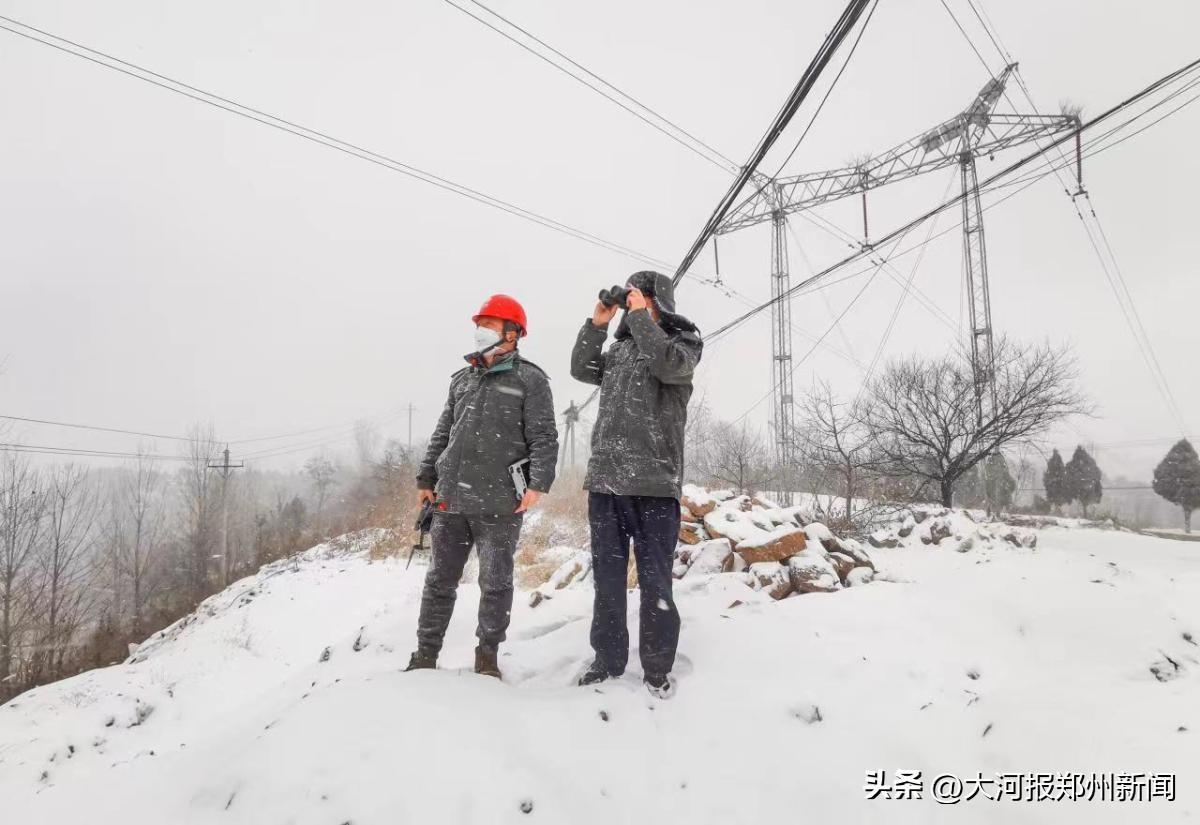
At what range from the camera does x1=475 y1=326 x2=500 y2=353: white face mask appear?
2.68 m

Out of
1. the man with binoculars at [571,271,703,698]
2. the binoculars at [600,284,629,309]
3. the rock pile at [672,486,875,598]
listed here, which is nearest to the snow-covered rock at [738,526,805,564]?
the rock pile at [672,486,875,598]

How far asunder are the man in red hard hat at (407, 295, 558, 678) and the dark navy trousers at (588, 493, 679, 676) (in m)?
0.40

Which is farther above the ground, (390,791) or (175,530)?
(390,791)

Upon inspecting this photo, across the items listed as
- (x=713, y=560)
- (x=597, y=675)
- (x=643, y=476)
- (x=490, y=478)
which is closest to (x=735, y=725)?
(x=597, y=675)

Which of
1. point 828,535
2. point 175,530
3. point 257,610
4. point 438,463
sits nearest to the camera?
point 438,463

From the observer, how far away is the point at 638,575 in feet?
7.55

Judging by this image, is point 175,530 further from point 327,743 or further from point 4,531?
point 327,743

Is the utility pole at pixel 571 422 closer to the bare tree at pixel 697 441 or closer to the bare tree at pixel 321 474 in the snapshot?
the bare tree at pixel 697 441

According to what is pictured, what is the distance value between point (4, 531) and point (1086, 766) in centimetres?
2884

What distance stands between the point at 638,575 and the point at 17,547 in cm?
2701

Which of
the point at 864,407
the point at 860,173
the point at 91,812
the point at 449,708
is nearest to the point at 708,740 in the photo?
the point at 449,708

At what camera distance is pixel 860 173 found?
10859 mm

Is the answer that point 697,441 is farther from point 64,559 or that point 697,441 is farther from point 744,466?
point 64,559

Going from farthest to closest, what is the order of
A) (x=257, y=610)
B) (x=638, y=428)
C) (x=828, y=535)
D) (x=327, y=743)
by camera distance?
(x=257, y=610) → (x=828, y=535) → (x=638, y=428) → (x=327, y=743)
